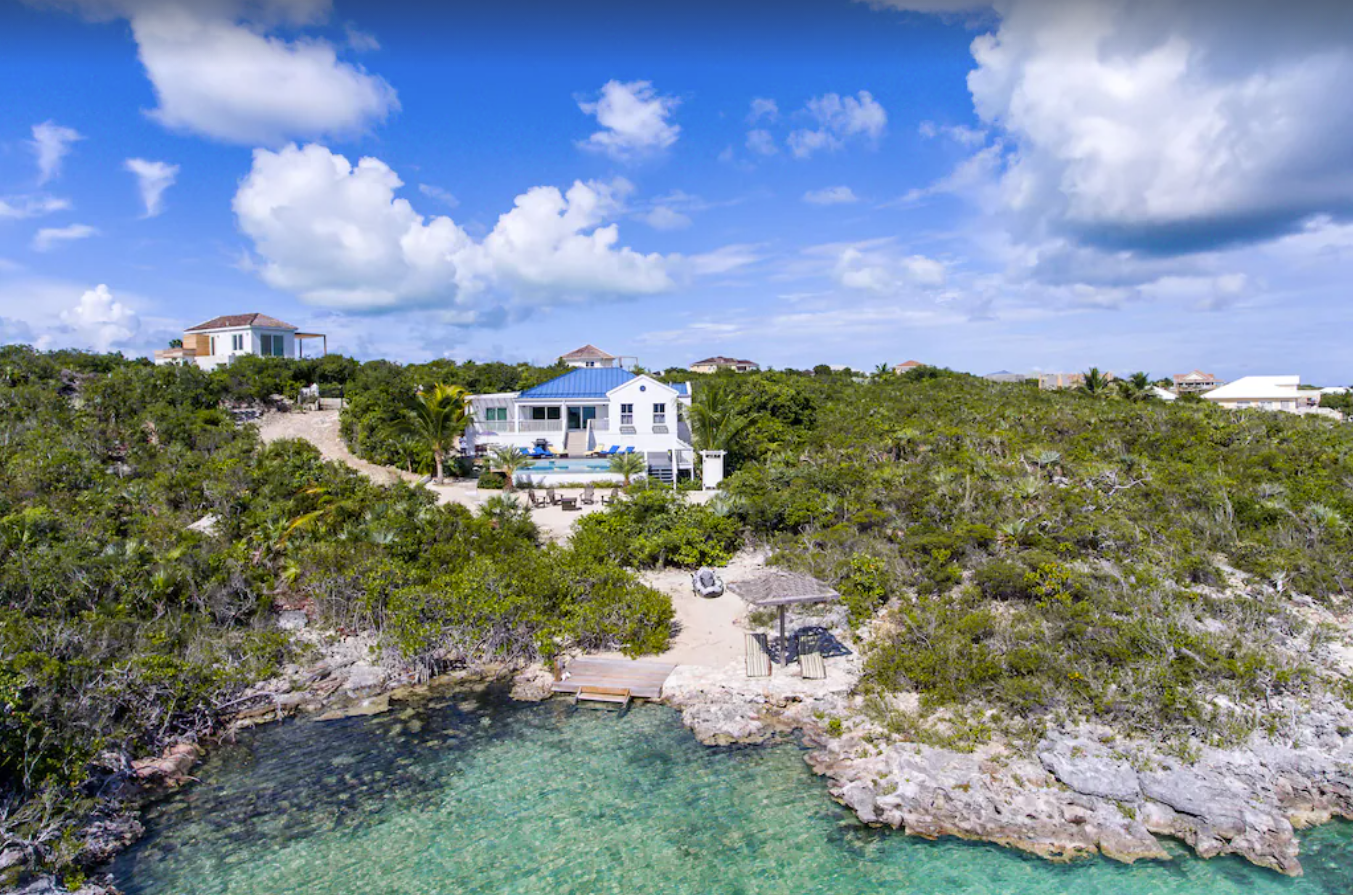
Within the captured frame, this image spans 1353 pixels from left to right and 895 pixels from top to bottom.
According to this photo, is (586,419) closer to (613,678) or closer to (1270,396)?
(613,678)

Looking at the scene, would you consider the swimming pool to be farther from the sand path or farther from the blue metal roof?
the blue metal roof

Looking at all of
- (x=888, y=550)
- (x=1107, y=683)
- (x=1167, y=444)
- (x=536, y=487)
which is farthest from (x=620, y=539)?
(x=1167, y=444)

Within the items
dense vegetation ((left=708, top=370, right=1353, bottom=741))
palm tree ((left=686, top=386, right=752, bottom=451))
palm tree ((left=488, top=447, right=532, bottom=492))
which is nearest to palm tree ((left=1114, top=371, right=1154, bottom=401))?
dense vegetation ((left=708, top=370, right=1353, bottom=741))

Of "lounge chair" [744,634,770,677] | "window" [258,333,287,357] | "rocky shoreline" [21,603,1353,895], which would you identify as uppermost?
"window" [258,333,287,357]

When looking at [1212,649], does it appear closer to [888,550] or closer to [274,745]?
[888,550]

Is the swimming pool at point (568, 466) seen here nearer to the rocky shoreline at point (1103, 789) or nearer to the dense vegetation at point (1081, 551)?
the dense vegetation at point (1081, 551)

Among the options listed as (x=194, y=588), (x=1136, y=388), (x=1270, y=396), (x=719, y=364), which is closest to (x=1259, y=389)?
(x=1270, y=396)

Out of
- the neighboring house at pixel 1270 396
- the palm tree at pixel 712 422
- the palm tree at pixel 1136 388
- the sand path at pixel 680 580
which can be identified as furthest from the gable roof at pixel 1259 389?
the sand path at pixel 680 580
